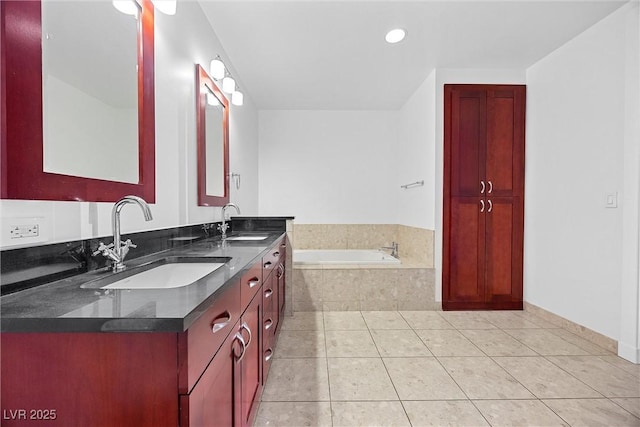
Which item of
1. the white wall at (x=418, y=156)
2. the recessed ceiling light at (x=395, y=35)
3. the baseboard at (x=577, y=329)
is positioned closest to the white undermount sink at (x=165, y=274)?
the recessed ceiling light at (x=395, y=35)

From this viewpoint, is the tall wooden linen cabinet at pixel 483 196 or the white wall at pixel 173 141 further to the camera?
the tall wooden linen cabinet at pixel 483 196

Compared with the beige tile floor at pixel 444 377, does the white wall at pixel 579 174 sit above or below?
above

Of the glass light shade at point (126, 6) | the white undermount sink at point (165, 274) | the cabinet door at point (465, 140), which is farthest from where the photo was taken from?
the cabinet door at point (465, 140)

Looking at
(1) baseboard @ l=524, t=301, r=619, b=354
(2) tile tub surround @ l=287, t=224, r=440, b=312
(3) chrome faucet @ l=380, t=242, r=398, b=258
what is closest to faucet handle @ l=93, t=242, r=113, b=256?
(2) tile tub surround @ l=287, t=224, r=440, b=312

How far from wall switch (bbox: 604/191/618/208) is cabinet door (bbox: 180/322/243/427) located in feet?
8.90

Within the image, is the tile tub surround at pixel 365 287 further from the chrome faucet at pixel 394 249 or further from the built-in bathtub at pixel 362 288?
the chrome faucet at pixel 394 249

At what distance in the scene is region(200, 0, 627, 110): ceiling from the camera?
2340 mm

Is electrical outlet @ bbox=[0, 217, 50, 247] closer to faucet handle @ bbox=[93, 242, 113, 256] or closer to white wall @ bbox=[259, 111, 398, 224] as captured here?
faucet handle @ bbox=[93, 242, 113, 256]

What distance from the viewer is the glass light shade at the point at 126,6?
1382mm

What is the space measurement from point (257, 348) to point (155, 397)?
0.92m

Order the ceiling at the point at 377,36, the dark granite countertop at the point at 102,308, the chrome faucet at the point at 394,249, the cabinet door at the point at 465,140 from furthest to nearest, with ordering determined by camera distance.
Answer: the chrome faucet at the point at 394,249 → the cabinet door at the point at 465,140 → the ceiling at the point at 377,36 → the dark granite countertop at the point at 102,308

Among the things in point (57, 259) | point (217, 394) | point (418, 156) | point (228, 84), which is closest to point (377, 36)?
point (228, 84)

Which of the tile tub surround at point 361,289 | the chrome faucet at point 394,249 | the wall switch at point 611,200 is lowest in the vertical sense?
the tile tub surround at point 361,289

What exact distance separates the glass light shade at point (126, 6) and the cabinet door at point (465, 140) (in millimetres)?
2812
